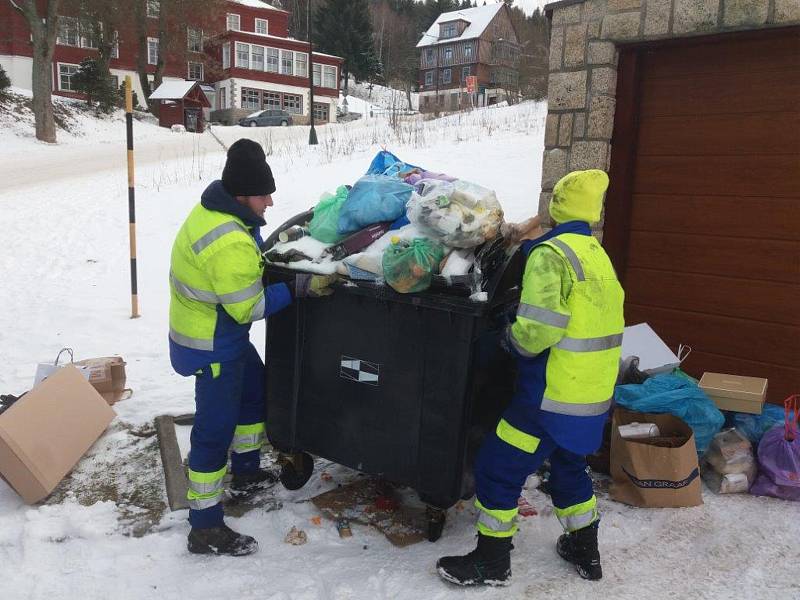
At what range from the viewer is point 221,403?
2896 mm

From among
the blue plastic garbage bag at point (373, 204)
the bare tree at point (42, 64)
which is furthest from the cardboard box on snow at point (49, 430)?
the bare tree at point (42, 64)

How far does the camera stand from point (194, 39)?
37.9 m

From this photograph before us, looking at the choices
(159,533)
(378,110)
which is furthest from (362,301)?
(378,110)

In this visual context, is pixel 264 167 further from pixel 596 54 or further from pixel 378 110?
pixel 378 110

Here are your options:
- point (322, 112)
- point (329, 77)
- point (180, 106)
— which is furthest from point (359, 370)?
point (329, 77)

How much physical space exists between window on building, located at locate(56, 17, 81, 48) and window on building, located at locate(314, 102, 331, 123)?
13433 mm

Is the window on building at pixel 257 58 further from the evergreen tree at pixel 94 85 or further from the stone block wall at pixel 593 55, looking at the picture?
the stone block wall at pixel 593 55

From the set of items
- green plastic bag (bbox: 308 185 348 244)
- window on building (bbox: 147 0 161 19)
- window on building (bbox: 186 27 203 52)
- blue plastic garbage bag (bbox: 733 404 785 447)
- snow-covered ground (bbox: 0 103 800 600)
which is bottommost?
snow-covered ground (bbox: 0 103 800 600)

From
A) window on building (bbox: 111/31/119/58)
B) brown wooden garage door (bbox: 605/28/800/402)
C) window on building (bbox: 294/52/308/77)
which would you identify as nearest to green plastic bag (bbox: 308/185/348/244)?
brown wooden garage door (bbox: 605/28/800/402)

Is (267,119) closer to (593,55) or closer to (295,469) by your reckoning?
(593,55)

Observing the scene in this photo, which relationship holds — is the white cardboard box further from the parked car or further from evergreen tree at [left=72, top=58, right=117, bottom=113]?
the parked car

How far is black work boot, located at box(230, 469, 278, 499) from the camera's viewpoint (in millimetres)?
3342

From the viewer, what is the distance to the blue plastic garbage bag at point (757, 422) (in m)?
3.63

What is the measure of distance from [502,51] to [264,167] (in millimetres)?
48862
